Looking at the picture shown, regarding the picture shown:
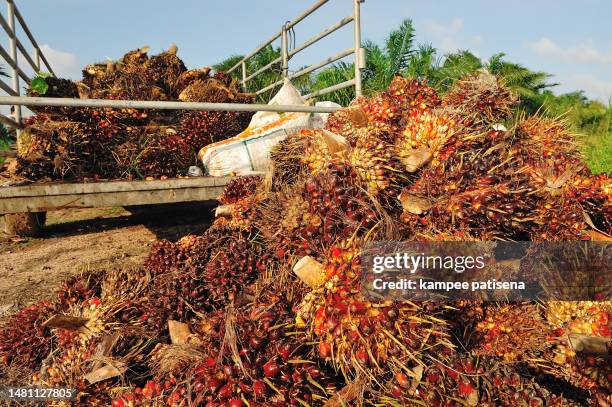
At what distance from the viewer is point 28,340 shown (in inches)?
86.5

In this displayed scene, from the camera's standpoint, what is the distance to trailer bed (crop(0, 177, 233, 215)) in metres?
3.30

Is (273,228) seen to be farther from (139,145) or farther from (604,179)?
(139,145)

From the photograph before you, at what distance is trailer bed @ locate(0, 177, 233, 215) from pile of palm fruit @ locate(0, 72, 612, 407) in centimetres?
116

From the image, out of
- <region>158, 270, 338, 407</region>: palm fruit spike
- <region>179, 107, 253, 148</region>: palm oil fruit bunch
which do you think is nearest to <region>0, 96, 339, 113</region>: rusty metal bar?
<region>179, 107, 253, 148</region>: palm oil fruit bunch

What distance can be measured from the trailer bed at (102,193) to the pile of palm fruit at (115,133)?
0.53 meters

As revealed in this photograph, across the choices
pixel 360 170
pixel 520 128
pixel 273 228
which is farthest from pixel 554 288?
pixel 273 228

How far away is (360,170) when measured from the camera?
185 cm

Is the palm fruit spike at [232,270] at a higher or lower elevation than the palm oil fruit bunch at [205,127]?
lower

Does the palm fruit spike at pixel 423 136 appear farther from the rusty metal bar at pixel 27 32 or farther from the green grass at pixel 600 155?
the rusty metal bar at pixel 27 32

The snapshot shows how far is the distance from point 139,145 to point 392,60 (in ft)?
34.1

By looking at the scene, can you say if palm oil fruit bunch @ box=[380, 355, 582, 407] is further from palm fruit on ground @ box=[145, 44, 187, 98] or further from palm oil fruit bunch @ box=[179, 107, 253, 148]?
palm fruit on ground @ box=[145, 44, 187, 98]

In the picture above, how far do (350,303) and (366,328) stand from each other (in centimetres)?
9

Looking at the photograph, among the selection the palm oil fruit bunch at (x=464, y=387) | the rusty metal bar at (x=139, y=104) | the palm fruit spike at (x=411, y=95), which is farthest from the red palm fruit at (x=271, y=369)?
the rusty metal bar at (x=139, y=104)

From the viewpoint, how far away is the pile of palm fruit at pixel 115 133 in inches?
154
